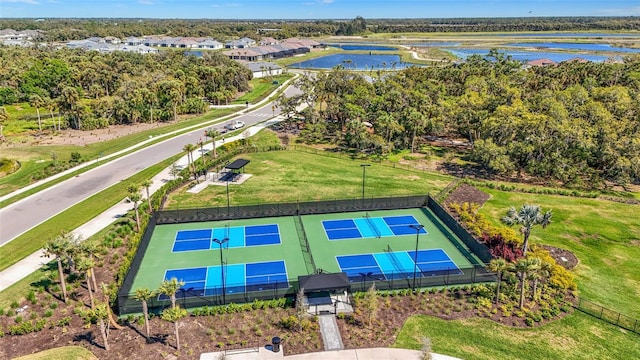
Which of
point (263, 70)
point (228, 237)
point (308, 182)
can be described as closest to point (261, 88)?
point (263, 70)

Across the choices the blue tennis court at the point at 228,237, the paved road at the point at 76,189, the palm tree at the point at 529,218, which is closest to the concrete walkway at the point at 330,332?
the blue tennis court at the point at 228,237

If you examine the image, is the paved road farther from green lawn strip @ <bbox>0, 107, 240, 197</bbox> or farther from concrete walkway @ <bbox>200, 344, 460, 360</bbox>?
Result: concrete walkway @ <bbox>200, 344, 460, 360</bbox>

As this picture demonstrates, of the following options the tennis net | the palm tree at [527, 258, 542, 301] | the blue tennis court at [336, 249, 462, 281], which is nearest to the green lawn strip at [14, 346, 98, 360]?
the blue tennis court at [336, 249, 462, 281]

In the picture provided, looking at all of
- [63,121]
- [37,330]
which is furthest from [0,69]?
[37,330]

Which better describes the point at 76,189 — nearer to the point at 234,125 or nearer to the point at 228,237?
the point at 228,237

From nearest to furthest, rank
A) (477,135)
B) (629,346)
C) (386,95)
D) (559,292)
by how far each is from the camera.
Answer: (629,346)
(559,292)
(477,135)
(386,95)

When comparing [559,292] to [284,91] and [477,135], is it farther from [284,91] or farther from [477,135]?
[284,91]
